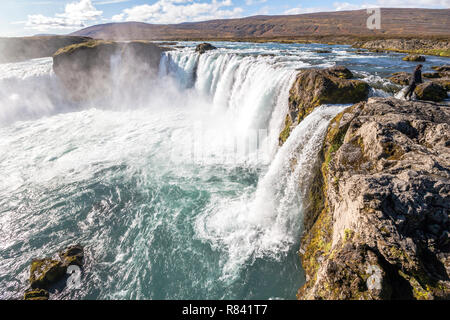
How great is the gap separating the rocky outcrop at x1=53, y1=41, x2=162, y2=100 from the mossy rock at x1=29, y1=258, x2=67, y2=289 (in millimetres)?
29414

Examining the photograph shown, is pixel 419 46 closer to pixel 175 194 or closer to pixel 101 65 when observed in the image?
pixel 175 194

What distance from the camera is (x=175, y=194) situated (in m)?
13.9

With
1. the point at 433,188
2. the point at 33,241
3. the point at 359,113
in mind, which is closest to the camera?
the point at 433,188

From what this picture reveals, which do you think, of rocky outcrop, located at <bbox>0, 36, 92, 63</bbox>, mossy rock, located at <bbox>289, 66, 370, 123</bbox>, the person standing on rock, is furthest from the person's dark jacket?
rocky outcrop, located at <bbox>0, 36, 92, 63</bbox>

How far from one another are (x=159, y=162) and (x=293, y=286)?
Answer: 12839mm

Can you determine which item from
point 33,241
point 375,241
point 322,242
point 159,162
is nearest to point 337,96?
point 322,242

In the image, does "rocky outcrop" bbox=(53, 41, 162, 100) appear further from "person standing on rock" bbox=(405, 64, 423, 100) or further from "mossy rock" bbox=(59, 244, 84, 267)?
"person standing on rock" bbox=(405, 64, 423, 100)

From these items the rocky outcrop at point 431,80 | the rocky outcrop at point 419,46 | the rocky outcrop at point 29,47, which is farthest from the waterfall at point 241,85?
the rocky outcrop at point 29,47

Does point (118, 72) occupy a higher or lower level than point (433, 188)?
higher

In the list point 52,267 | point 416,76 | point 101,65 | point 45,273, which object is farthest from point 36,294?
point 101,65
